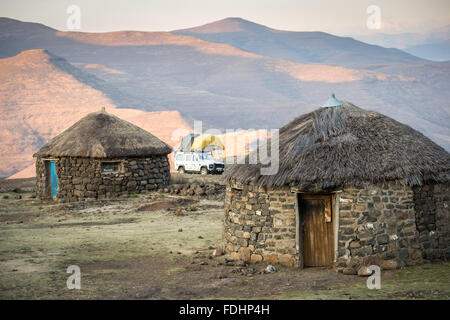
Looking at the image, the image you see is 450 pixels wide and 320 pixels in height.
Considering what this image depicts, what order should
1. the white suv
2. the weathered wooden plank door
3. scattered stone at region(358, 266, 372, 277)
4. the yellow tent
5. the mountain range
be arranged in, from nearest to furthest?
scattered stone at region(358, 266, 372, 277) < the weathered wooden plank door < the white suv < the yellow tent < the mountain range

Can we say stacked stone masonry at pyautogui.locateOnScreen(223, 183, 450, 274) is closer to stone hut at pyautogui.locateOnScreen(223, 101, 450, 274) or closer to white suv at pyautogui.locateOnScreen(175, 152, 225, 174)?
Result: stone hut at pyautogui.locateOnScreen(223, 101, 450, 274)

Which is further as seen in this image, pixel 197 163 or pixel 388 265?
pixel 197 163

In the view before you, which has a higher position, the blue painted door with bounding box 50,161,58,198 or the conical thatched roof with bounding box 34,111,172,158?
the conical thatched roof with bounding box 34,111,172,158

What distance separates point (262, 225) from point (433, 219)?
369cm

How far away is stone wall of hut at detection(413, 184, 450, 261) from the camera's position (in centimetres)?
1152

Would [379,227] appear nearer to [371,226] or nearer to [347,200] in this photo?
[371,226]

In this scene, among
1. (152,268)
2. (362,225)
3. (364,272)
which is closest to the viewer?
(364,272)

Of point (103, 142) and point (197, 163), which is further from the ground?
point (103, 142)

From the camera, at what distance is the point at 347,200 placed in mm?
11062

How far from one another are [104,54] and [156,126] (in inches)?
3588

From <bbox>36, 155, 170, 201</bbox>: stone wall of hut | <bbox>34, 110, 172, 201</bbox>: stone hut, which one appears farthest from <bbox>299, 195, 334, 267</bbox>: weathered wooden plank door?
<bbox>36, 155, 170, 201</bbox>: stone wall of hut

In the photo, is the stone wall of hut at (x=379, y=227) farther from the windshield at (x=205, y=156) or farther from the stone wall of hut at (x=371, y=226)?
the windshield at (x=205, y=156)

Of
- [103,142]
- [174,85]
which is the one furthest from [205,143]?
[174,85]

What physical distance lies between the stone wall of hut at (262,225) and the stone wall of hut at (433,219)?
2689 mm
